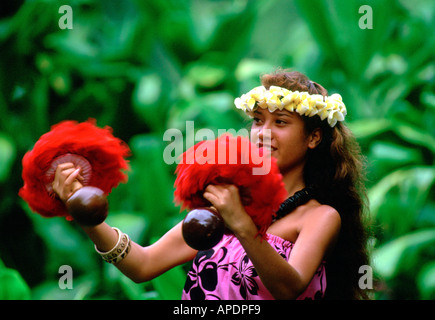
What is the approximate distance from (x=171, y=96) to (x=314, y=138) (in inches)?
75.7

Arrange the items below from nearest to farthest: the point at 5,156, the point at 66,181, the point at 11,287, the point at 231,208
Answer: the point at 231,208
the point at 66,181
the point at 11,287
the point at 5,156

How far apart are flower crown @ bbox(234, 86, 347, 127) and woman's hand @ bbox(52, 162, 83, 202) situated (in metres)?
0.45

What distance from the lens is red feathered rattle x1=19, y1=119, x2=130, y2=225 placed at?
1127mm

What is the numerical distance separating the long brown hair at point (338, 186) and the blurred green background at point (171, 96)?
1033 mm

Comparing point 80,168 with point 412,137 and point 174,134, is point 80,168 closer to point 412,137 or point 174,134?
point 174,134

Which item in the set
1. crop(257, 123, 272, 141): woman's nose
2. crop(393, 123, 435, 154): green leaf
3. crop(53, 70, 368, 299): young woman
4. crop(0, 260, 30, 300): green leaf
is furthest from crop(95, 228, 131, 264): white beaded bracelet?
crop(393, 123, 435, 154): green leaf

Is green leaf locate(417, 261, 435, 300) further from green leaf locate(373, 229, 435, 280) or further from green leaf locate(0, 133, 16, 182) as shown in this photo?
green leaf locate(0, 133, 16, 182)

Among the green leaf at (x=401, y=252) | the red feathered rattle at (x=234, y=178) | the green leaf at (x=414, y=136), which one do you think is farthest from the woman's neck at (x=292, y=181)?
the green leaf at (x=414, y=136)

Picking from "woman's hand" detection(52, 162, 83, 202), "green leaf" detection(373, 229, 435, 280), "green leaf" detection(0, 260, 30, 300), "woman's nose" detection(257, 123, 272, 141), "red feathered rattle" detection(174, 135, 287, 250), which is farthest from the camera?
"green leaf" detection(373, 229, 435, 280)

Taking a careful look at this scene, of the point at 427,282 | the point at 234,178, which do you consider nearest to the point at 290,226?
the point at 234,178

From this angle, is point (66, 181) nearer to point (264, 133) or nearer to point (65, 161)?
point (65, 161)

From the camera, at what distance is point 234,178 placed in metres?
0.99

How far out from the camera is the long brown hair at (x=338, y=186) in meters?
1.32

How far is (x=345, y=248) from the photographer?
1.34 metres
